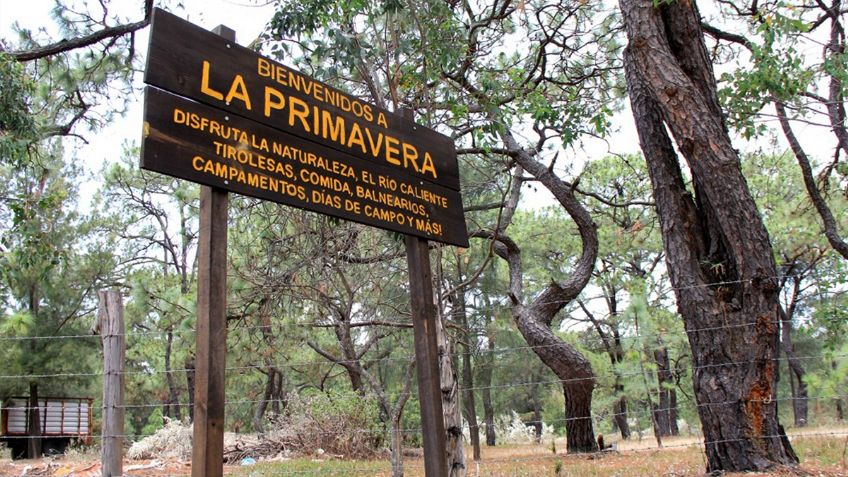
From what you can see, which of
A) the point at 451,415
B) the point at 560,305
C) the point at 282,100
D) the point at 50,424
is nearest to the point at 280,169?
the point at 282,100

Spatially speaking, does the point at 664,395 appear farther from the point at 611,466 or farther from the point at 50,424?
the point at 50,424

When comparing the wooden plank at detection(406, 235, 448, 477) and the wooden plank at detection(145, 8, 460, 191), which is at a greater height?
the wooden plank at detection(145, 8, 460, 191)

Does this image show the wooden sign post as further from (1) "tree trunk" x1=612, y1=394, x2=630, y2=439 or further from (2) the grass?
(1) "tree trunk" x1=612, y1=394, x2=630, y2=439

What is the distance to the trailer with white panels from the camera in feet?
51.9

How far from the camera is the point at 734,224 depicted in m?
5.11

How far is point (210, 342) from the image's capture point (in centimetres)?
245

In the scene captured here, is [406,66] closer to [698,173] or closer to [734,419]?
[698,173]

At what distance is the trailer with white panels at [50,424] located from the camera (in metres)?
15.8

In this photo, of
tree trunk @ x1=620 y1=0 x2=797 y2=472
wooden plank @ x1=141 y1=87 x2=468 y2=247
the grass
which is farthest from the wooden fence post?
tree trunk @ x1=620 y1=0 x2=797 y2=472

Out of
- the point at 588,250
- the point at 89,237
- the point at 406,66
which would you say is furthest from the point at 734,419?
the point at 89,237

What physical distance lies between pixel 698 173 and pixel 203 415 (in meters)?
4.44

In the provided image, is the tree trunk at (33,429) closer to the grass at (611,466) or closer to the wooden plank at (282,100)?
the grass at (611,466)

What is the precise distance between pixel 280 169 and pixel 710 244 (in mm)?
4166

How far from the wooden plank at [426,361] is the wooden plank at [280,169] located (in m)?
0.19
